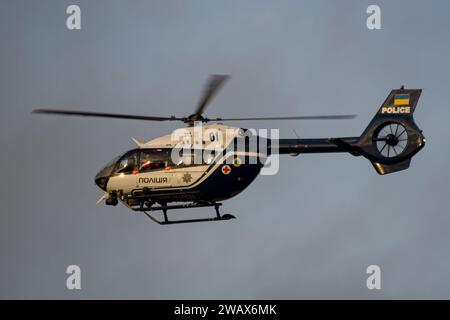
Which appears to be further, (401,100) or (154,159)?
(154,159)

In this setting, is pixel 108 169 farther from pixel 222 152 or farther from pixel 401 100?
pixel 401 100

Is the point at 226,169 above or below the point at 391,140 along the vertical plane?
below

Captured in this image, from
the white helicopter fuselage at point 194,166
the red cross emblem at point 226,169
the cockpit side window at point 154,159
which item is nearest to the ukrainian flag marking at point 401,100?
the white helicopter fuselage at point 194,166

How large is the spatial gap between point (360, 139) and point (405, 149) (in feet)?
4.27

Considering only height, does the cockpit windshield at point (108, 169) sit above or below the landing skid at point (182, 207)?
above

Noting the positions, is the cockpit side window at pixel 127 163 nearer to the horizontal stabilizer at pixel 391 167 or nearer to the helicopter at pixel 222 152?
the helicopter at pixel 222 152

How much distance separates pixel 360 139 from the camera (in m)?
30.8

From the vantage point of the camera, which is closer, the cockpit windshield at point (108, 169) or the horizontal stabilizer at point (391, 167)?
the horizontal stabilizer at point (391, 167)

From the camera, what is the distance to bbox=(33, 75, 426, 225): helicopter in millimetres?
30656

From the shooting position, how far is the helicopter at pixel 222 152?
30656mm

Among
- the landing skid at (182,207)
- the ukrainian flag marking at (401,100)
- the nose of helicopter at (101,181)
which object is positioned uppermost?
the ukrainian flag marking at (401,100)

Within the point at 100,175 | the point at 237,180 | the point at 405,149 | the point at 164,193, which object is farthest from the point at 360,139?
the point at 100,175

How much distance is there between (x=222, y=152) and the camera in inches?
1217

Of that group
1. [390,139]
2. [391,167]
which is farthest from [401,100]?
[391,167]
